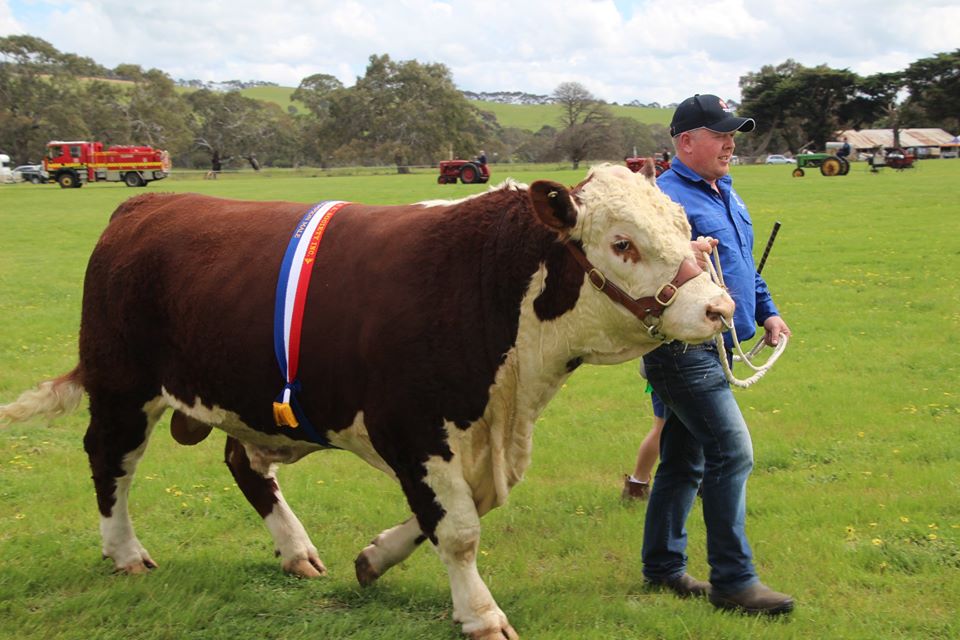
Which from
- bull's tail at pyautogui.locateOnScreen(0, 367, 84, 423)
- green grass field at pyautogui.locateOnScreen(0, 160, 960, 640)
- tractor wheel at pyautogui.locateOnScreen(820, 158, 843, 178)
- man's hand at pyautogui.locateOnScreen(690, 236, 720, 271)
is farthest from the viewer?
tractor wheel at pyautogui.locateOnScreen(820, 158, 843, 178)

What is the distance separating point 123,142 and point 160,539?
8668 centimetres

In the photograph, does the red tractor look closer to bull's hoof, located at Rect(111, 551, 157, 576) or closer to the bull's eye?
the bull's eye

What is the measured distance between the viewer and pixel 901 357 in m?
9.64

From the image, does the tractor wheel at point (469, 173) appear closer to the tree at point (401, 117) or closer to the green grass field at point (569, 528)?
the green grass field at point (569, 528)

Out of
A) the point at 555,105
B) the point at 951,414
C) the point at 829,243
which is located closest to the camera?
the point at 951,414

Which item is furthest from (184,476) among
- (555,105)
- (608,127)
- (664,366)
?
(555,105)

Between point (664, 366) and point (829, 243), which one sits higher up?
point (664, 366)

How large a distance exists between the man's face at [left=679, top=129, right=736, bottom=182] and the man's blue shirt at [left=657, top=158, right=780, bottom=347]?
4 cm

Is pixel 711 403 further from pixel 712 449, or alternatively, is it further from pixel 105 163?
pixel 105 163

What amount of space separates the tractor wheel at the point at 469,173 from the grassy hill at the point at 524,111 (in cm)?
10355

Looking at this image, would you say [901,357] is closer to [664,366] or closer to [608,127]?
[664,366]

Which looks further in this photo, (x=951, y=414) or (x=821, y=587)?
(x=951, y=414)

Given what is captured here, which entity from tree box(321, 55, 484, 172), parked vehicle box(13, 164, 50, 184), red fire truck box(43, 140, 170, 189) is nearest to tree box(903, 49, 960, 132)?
tree box(321, 55, 484, 172)

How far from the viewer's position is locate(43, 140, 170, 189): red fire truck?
54.5m
